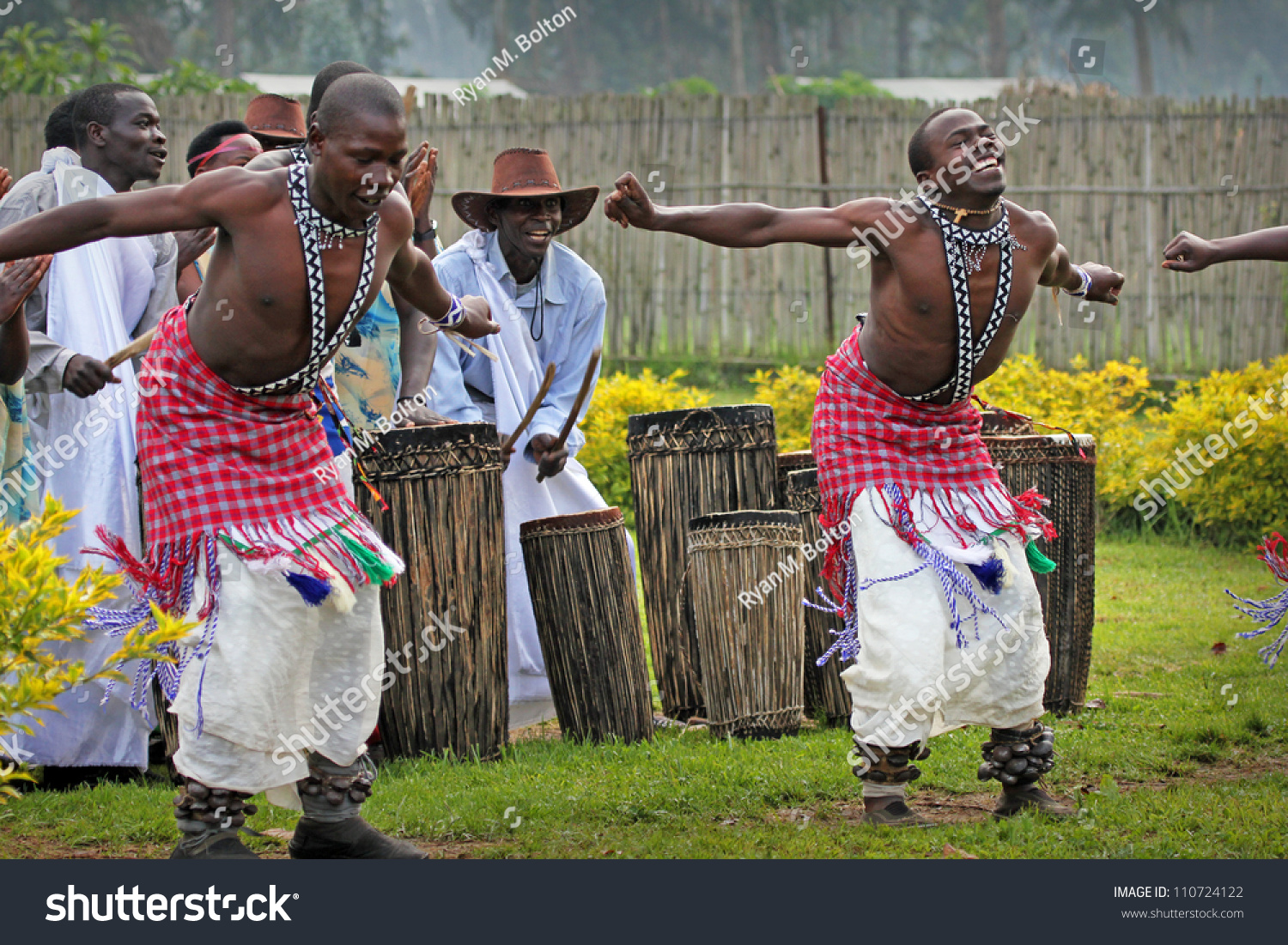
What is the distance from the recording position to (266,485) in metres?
3.73

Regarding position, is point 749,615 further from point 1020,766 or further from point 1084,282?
point 1084,282

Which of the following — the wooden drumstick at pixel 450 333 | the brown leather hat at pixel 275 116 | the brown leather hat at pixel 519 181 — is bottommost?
the wooden drumstick at pixel 450 333

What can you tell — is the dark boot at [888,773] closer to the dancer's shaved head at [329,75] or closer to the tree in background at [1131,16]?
the dancer's shaved head at [329,75]

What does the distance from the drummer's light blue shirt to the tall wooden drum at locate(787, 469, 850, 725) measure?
3.12ft

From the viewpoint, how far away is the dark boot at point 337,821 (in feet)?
12.6

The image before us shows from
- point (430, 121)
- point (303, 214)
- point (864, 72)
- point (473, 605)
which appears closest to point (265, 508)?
point (303, 214)

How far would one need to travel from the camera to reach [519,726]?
5.82m

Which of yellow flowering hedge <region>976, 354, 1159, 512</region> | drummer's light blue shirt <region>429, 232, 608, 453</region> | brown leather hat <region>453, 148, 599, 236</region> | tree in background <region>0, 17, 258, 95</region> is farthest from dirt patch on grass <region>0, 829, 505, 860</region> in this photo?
tree in background <region>0, 17, 258, 95</region>

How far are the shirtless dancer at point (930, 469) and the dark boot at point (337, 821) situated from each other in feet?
4.68

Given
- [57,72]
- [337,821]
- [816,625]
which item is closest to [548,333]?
[816,625]

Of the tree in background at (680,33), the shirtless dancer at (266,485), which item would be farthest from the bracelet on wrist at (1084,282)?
the tree in background at (680,33)

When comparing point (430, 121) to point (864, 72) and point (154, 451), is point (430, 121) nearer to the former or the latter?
point (154, 451)

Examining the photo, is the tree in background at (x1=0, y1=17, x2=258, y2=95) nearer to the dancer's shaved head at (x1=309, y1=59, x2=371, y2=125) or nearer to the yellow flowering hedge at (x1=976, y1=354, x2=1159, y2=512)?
the yellow flowering hedge at (x1=976, y1=354, x2=1159, y2=512)

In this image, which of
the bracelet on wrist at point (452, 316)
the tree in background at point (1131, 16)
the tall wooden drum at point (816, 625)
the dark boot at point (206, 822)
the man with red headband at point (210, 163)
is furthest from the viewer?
the tree in background at point (1131, 16)
